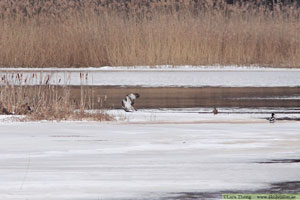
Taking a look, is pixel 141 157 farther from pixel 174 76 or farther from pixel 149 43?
pixel 149 43

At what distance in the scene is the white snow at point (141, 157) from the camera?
5.68 meters

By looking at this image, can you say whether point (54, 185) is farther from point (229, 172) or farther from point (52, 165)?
point (229, 172)

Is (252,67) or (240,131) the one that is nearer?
(240,131)

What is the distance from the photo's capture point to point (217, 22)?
2166 centimetres

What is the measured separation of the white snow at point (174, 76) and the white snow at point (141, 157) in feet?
24.4

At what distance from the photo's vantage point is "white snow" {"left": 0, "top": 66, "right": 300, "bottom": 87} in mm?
17500

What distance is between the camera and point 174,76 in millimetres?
19016

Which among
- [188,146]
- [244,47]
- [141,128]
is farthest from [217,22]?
[188,146]

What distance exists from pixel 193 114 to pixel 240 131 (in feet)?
6.85

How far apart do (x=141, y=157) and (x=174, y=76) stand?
1205cm

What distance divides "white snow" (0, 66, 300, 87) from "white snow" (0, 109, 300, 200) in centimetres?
743

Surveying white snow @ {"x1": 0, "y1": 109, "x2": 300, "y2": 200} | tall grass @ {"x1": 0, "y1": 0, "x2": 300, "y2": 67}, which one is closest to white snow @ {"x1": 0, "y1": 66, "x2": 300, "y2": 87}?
tall grass @ {"x1": 0, "y1": 0, "x2": 300, "y2": 67}

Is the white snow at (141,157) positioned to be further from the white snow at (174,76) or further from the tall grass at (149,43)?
the tall grass at (149,43)

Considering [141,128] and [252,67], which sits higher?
[252,67]
